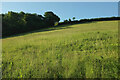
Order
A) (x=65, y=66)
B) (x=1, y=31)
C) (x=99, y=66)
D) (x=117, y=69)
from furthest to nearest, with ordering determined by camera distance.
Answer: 1. (x=1, y=31)
2. (x=65, y=66)
3. (x=99, y=66)
4. (x=117, y=69)

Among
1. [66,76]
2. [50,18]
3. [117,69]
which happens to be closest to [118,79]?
[117,69]

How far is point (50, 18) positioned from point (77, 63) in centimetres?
6685

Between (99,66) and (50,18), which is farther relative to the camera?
(50,18)

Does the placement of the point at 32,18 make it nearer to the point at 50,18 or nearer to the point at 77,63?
the point at 50,18

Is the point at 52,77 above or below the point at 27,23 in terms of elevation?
below

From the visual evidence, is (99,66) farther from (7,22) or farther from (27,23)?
(27,23)

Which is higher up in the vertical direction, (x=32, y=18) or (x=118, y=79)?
(x=32, y=18)

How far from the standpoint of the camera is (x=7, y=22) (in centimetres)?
3991

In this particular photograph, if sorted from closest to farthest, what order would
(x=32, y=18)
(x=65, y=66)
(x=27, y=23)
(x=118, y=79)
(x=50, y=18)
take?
(x=118, y=79)
(x=65, y=66)
(x=27, y=23)
(x=32, y=18)
(x=50, y=18)

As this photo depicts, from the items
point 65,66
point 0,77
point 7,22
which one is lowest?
point 0,77

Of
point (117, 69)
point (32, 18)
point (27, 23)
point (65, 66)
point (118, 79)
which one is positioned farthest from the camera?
point (32, 18)

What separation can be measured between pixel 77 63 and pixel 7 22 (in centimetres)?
4885

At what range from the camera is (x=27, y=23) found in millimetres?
49750

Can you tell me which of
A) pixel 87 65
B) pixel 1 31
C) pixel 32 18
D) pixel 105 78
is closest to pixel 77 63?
pixel 87 65
